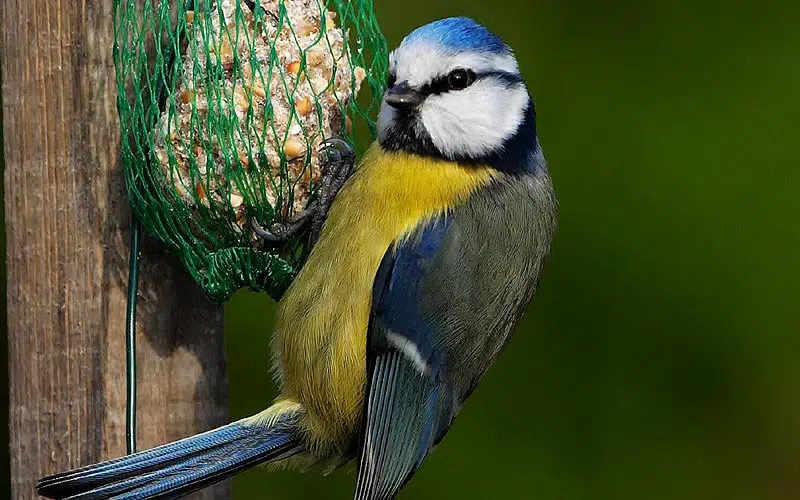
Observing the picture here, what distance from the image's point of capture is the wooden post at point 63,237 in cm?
211

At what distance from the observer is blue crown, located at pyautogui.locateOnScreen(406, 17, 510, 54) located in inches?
84.3

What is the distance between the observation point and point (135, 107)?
209 centimetres

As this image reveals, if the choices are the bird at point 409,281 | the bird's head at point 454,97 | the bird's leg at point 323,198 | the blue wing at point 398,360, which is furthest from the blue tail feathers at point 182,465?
the bird's head at point 454,97

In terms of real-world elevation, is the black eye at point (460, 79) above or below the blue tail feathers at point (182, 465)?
above

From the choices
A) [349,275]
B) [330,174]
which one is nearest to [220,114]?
[330,174]

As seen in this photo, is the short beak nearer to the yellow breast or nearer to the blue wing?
the yellow breast

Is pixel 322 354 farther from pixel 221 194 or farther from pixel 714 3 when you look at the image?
pixel 714 3

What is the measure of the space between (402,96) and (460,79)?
11cm

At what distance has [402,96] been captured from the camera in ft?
6.98

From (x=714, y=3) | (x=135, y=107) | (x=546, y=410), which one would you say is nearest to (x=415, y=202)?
(x=135, y=107)

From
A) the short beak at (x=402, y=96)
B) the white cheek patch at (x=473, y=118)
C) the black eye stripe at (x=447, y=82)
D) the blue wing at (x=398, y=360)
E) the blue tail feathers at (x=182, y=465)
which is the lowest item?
the blue tail feathers at (x=182, y=465)

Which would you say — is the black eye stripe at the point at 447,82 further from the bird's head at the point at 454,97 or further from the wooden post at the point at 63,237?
the wooden post at the point at 63,237

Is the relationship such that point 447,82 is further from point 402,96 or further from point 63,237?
point 63,237

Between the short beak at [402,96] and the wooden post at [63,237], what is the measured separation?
468 mm
